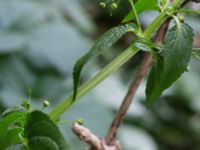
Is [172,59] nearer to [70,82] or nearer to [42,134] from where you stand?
[42,134]

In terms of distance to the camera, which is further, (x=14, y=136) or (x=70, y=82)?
(x=70, y=82)

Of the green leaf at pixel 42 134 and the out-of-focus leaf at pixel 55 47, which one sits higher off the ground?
the green leaf at pixel 42 134

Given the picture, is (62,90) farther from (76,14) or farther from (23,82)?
(76,14)

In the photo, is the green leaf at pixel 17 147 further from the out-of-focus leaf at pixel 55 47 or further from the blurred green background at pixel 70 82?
the out-of-focus leaf at pixel 55 47

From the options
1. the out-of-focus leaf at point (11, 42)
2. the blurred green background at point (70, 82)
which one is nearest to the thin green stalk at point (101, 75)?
the blurred green background at point (70, 82)

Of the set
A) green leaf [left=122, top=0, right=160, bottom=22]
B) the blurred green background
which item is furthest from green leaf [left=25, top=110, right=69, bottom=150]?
the blurred green background

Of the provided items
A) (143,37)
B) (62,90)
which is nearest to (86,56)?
(143,37)

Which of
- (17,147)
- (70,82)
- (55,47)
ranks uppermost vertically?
(17,147)

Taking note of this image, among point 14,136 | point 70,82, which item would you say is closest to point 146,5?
point 14,136
